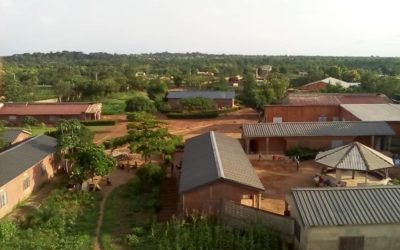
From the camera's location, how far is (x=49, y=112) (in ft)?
174

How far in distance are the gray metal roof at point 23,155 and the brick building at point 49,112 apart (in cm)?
2098

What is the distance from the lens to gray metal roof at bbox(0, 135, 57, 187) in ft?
79.3

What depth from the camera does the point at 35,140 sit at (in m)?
30.2

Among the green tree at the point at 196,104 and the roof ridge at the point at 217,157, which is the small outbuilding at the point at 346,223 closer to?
the roof ridge at the point at 217,157

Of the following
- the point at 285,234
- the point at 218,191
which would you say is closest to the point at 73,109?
the point at 218,191

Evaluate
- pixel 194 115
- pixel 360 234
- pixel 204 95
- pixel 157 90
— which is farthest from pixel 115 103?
pixel 360 234

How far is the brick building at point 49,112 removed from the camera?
173 feet

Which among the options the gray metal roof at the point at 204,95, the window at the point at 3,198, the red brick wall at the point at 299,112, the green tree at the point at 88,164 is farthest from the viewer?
the gray metal roof at the point at 204,95

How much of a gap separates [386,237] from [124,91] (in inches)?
2570

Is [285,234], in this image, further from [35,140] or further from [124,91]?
[124,91]

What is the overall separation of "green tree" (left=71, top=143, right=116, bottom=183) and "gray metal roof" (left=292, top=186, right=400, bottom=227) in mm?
12985

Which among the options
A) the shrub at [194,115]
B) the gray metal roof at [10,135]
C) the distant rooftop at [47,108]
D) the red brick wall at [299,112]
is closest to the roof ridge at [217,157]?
the red brick wall at [299,112]

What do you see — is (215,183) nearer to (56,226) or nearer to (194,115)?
(56,226)

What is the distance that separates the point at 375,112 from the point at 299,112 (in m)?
6.96
